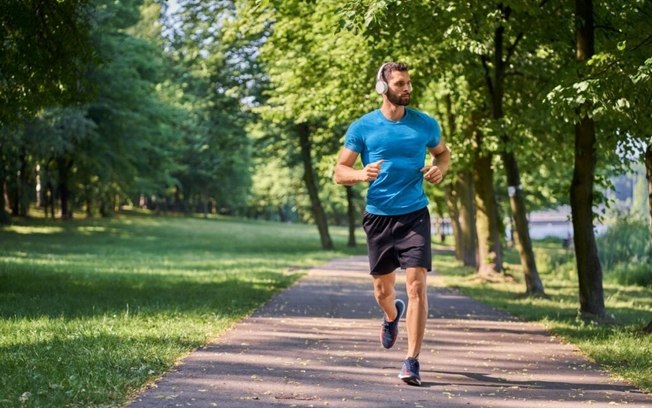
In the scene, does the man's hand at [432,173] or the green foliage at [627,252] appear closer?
the man's hand at [432,173]

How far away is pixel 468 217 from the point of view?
30.0 meters

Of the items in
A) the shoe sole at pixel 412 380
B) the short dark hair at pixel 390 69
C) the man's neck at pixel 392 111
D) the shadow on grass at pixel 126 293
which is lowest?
the shadow on grass at pixel 126 293

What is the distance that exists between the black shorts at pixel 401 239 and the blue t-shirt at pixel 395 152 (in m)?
0.07

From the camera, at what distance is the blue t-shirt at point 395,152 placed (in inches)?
304

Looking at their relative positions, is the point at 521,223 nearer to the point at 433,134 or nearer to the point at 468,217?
the point at 468,217

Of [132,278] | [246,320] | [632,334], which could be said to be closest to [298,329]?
[246,320]

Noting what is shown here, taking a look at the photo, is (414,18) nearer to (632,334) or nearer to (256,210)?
(632,334)

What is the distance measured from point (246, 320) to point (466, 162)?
1183cm

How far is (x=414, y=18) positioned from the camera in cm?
1510

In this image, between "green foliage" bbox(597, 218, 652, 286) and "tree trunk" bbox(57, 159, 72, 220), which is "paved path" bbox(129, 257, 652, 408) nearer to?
"green foliage" bbox(597, 218, 652, 286)

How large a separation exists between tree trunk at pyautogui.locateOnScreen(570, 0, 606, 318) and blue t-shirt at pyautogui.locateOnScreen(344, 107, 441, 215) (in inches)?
274

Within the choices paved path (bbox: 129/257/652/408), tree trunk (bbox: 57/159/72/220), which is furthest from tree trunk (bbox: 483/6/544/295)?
tree trunk (bbox: 57/159/72/220)

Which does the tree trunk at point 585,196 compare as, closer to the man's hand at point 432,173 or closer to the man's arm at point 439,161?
the man's arm at point 439,161

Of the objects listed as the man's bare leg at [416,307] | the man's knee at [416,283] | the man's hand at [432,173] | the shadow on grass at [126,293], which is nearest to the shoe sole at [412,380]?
the man's bare leg at [416,307]
